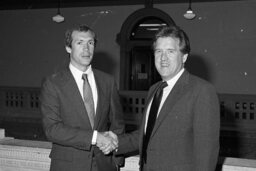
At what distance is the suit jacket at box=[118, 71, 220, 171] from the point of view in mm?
1726

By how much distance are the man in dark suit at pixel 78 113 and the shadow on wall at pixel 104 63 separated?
798 centimetres

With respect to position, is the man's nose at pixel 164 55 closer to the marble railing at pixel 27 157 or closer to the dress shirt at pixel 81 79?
the dress shirt at pixel 81 79

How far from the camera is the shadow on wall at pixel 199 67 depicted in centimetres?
928

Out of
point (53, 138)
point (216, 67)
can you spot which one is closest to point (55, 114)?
point (53, 138)

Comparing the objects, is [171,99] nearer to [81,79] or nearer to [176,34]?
[176,34]

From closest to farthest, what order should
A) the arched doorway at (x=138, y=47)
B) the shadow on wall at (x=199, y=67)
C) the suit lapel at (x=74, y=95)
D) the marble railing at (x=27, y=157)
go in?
the suit lapel at (x=74, y=95), the marble railing at (x=27, y=157), the shadow on wall at (x=199, y=67), the arched doorway at (x=138, y=47)

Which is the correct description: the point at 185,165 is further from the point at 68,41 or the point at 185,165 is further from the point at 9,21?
the point at 9,21

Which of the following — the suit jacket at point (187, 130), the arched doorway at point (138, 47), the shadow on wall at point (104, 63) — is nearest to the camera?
the suit jacket at point (187, 130)

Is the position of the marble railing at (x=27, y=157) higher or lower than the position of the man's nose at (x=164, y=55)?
lower

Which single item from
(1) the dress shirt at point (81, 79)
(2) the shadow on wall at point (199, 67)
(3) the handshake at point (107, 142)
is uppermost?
(2) the shadow on wall at point (199, 67)

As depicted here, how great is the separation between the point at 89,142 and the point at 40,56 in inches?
374

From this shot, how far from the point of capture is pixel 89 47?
2234 mm

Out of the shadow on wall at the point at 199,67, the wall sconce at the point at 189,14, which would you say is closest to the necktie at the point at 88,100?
the wall sconce at the point at 189,14

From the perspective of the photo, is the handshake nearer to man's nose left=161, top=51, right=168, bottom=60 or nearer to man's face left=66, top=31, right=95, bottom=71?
man's face left=66, top=31, right=95, bottom=71
